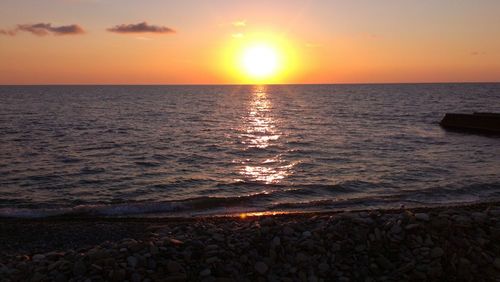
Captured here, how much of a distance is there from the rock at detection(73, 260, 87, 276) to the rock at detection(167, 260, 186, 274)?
144 cm

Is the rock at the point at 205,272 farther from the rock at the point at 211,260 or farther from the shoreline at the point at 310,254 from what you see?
the rock at the point at 211,260

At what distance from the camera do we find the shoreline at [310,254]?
785 cm

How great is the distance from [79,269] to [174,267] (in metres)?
1.64

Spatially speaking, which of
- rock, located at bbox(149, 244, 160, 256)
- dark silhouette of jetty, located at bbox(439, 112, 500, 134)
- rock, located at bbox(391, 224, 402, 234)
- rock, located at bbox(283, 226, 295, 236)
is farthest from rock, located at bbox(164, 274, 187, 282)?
dark silhouette of jetty, located at bbox(439, 112, 500, 134)

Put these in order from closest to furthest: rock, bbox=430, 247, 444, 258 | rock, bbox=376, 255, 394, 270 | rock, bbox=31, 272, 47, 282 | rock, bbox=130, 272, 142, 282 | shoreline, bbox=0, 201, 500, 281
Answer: rock, bbox=130, 272, 142, 282
rock, bbox=31, 272, 47, 282
shoreline, bbox=0, 201, 500, 281
rock, bbox=376, 255, 394, 270
rock, bbox=430, 247, 444, 258

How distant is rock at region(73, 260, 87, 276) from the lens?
777cm

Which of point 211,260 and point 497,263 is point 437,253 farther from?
point 211,260

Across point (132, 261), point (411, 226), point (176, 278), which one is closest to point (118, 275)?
point (132, 261)

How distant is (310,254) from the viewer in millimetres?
8438

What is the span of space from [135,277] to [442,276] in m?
5.28

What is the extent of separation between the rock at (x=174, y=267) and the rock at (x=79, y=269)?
144cm

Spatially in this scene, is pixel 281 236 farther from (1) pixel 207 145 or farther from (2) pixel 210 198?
(1) pixel 207 145

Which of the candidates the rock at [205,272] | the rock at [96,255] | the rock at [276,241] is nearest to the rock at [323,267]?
the rock at [276,241]

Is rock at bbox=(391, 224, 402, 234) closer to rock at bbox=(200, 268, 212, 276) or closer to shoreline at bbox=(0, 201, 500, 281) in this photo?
shoreline at bbox=(0, 201, 500, 281)
